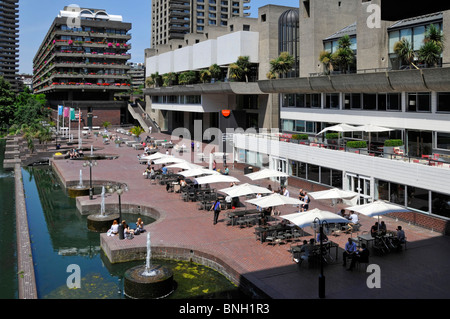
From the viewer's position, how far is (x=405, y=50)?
105 feet

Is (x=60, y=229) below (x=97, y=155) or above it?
below

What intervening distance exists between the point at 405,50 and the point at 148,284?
1004 inches

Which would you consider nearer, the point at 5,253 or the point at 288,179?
the point at 5,253

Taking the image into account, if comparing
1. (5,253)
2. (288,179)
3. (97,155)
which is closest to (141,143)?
A: (97,155)

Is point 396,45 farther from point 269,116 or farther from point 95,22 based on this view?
point 95,22

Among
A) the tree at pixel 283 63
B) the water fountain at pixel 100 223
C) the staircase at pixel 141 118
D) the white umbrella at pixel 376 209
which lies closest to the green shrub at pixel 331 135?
the tree at pixel 283 63

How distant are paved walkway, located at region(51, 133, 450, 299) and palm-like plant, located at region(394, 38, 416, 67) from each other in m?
12.3

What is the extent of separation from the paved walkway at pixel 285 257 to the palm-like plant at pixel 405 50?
1230 centimetres

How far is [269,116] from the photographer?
55.7 metres

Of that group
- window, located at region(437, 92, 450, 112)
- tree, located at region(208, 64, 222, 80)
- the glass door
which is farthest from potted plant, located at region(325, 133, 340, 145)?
tree, located at region(208, 64, 222, 80)

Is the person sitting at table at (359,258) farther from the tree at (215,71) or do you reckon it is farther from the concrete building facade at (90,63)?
the concrete building facade at (90,63)

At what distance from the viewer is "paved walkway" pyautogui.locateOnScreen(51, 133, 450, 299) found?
648 inches

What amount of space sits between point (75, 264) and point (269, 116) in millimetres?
38100

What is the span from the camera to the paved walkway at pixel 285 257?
54.0 ft
